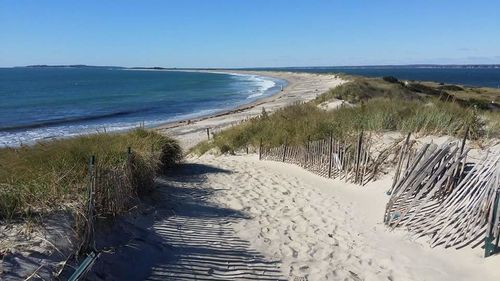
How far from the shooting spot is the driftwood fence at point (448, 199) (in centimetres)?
565

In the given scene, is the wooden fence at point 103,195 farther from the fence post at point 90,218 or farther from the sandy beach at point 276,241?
the sandy beach at point 276,241

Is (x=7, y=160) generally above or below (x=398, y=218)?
above

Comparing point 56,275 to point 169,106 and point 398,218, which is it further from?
point 169,106

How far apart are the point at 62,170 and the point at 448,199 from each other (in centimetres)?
509

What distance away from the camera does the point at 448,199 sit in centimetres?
639

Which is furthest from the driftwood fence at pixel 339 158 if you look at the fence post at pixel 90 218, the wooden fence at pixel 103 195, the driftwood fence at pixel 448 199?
the fence post at pixel 90 218

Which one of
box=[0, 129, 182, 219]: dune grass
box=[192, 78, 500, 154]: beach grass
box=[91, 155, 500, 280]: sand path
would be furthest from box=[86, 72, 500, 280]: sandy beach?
box=[192, 78, 500, 154]: beach grass

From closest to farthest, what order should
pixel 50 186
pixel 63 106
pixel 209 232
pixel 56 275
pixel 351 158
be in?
pixel 56 275, pixel 50 186, pixel 209 232, pixel 351 158, pixel 63 106

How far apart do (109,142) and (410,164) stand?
17.4ft

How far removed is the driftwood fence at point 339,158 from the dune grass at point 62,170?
3631mm

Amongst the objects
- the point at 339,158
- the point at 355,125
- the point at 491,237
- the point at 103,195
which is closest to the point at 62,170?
the point at 103,195

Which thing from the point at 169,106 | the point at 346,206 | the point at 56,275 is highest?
the point at 56,275

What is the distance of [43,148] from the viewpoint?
7.63m

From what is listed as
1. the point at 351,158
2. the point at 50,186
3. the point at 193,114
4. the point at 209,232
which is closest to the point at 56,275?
the point at 50,186
